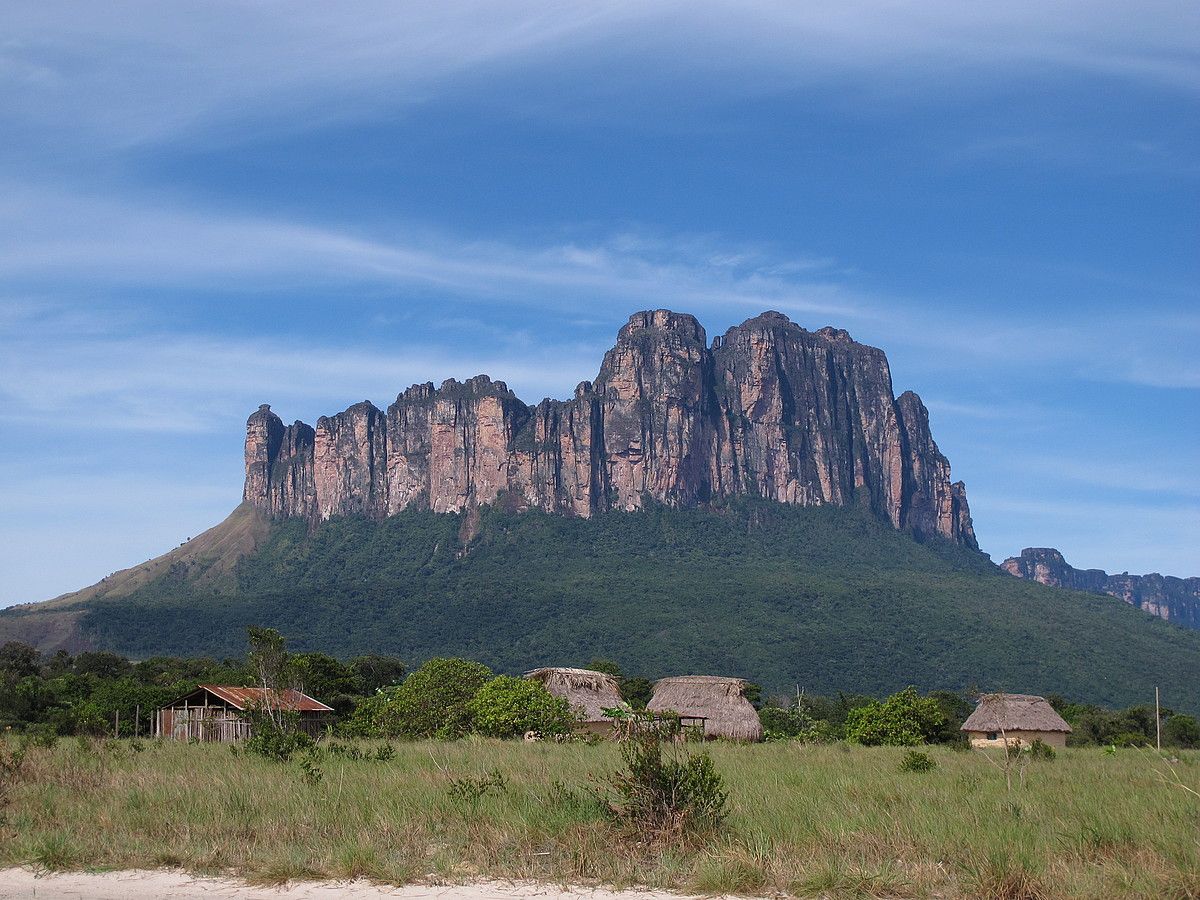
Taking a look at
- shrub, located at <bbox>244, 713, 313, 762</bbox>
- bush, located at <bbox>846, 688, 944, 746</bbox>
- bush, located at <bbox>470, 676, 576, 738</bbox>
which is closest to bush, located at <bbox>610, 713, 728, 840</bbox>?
shrub, located at <bbox>244, 713, 313, 762</bbox>

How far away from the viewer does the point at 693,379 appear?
172625 mm

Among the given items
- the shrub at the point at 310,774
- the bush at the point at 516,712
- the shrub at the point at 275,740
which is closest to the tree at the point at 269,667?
the shrub at the point at 275,740

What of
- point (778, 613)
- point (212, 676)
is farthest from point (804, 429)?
point (212, 676)

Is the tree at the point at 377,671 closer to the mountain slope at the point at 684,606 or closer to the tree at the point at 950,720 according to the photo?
the tree at the point at 950,720

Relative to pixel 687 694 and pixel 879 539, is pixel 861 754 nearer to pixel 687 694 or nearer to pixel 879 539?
pixel 687 694

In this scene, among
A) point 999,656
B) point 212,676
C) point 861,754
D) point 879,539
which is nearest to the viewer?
point 861,754

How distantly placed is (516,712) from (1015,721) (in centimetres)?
2084

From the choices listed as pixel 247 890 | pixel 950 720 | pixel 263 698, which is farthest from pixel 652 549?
pixel 247 890

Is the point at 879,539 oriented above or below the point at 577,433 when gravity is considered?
below

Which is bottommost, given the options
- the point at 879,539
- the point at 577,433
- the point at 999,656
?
the point at 999,656

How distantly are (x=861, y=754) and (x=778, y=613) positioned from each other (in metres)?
102

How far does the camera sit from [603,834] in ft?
37.1

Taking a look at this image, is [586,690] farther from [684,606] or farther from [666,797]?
[684,606]

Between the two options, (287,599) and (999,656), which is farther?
(287,599)
